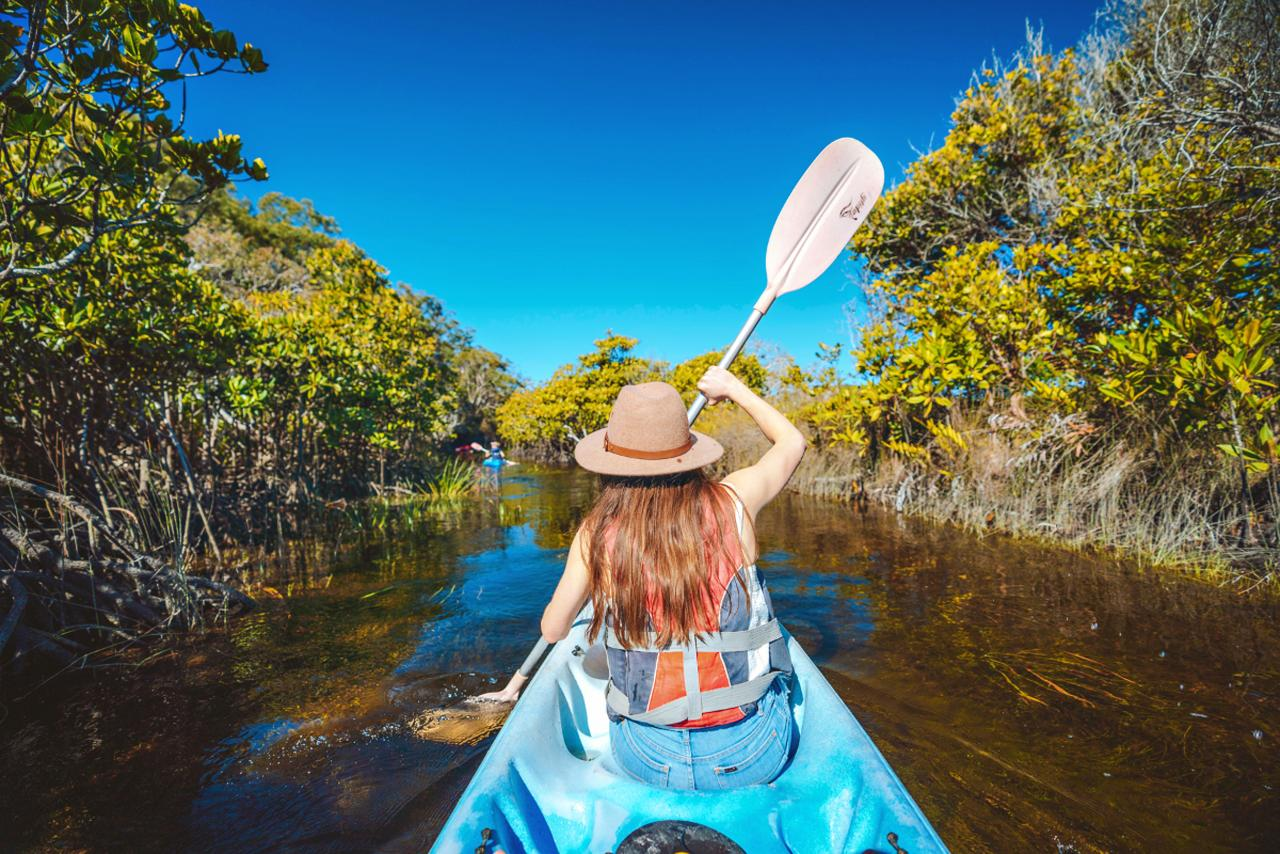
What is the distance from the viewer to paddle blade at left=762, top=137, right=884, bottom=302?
11.3ft

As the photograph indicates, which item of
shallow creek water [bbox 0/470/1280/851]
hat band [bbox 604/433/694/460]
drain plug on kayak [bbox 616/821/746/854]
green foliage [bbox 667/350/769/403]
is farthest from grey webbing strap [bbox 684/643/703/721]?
green foliage [bbox 667/350/769/403]

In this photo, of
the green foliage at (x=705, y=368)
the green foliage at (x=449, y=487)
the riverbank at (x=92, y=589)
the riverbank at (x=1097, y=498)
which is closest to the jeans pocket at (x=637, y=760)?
the riverbank at (x=92, y=589)

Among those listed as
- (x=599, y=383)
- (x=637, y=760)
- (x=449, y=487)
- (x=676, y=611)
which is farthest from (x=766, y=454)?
(x=599, y=383)

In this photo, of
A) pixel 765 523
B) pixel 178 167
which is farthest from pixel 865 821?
pixel 765 523

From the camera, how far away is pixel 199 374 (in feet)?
19.7

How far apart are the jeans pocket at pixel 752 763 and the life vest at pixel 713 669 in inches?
3.8

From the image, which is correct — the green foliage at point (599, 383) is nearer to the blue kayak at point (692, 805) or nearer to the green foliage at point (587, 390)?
the green foliage at point (587, 390)

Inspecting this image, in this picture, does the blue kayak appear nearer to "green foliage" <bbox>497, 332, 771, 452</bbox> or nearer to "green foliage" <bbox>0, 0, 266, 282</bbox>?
"green foliage" <bbox>0, 0, 266, 282</bbox>

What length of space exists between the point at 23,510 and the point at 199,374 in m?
2.70

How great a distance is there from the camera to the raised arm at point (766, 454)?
5.82 feet

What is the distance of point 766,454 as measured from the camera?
188 centimetres

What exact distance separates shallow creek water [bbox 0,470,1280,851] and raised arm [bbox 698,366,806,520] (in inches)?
61.2

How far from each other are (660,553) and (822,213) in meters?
2.88

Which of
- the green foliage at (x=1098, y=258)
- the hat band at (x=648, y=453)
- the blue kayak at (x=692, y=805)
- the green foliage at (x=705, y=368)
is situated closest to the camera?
the blue kayak at (x=692, y=805)
